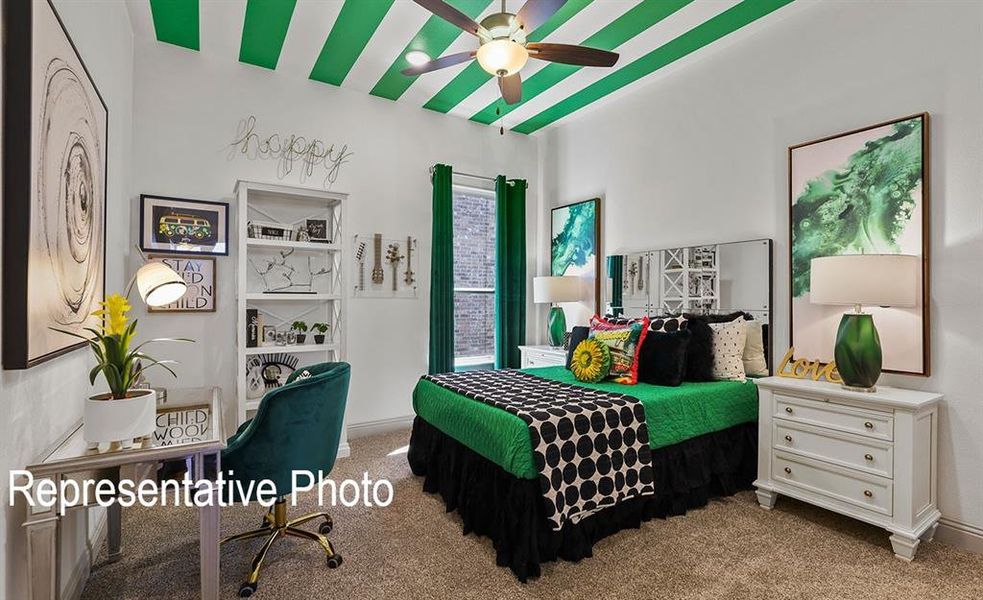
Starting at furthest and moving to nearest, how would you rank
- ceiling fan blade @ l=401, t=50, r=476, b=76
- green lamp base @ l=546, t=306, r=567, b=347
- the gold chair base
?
green lamp base @ l=546, t=306, r=567, b=347 → ceiling fan blade @ l=401, t=50, r=476, b=76 → the gold chair base

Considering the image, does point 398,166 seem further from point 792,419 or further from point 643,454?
point 792,419

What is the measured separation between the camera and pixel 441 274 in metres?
4.44

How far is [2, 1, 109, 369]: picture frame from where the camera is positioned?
50.8 inches

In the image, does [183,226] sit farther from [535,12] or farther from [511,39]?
[535,12]

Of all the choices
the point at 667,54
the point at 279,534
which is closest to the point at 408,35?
the point at 667,54

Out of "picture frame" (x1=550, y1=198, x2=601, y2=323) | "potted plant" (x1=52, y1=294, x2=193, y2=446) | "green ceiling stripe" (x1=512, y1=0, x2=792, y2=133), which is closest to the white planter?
"potted plant" (x1=52, y1=294, x2=193, y2=446)

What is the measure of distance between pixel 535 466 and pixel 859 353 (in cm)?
178

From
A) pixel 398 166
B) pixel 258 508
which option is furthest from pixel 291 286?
pixel 258 508

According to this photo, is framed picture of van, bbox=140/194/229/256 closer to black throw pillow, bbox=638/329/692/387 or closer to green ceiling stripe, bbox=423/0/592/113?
green ceiling stripe, bbox=423/0/592/113

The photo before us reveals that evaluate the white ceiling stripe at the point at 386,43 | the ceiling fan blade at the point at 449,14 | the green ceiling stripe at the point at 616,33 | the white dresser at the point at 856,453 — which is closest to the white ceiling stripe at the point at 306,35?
the white ceiling stripe at the point at 386,43

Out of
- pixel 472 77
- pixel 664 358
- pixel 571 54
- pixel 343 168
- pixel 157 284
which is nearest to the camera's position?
pixel 157 284

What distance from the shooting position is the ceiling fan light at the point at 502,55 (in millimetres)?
2299

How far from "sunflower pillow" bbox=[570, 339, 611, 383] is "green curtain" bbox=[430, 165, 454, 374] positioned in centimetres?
170

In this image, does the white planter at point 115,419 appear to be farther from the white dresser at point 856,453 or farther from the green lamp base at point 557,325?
the green lamp base at point 557,325
